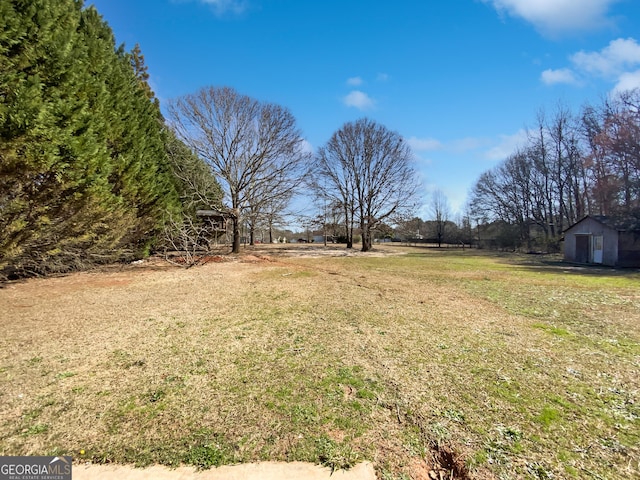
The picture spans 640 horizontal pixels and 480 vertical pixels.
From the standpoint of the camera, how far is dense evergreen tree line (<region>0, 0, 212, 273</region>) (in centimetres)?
676

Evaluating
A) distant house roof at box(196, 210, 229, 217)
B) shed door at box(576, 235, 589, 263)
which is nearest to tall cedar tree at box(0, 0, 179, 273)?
distant house roof at box(196, 210, 229, 217)

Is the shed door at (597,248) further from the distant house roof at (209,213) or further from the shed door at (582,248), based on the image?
the distant house roof at (209,213)

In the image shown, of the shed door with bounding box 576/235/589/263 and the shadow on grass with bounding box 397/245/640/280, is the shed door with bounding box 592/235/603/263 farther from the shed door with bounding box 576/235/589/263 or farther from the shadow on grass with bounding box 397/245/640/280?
the shadow on grass with bounding box 397/245/640/280

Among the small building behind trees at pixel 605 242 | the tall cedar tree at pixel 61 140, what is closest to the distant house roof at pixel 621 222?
the small building behind trees at pixel 605 242

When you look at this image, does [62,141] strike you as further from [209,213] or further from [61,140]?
[209,213]

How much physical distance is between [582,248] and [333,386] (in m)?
23.2

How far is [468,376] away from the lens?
3.23m

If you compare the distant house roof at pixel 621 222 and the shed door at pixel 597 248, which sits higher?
the distant house roof at pixel 621 222

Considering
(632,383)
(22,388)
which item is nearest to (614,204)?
(632,383)

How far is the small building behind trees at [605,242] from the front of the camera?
15969mm

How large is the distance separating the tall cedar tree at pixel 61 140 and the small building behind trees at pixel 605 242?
80.0 ft

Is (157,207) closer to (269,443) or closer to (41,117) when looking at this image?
(41,117)

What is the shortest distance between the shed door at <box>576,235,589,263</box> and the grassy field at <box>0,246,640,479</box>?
15.9 metres

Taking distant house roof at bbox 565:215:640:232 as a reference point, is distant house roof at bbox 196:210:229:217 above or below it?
above
